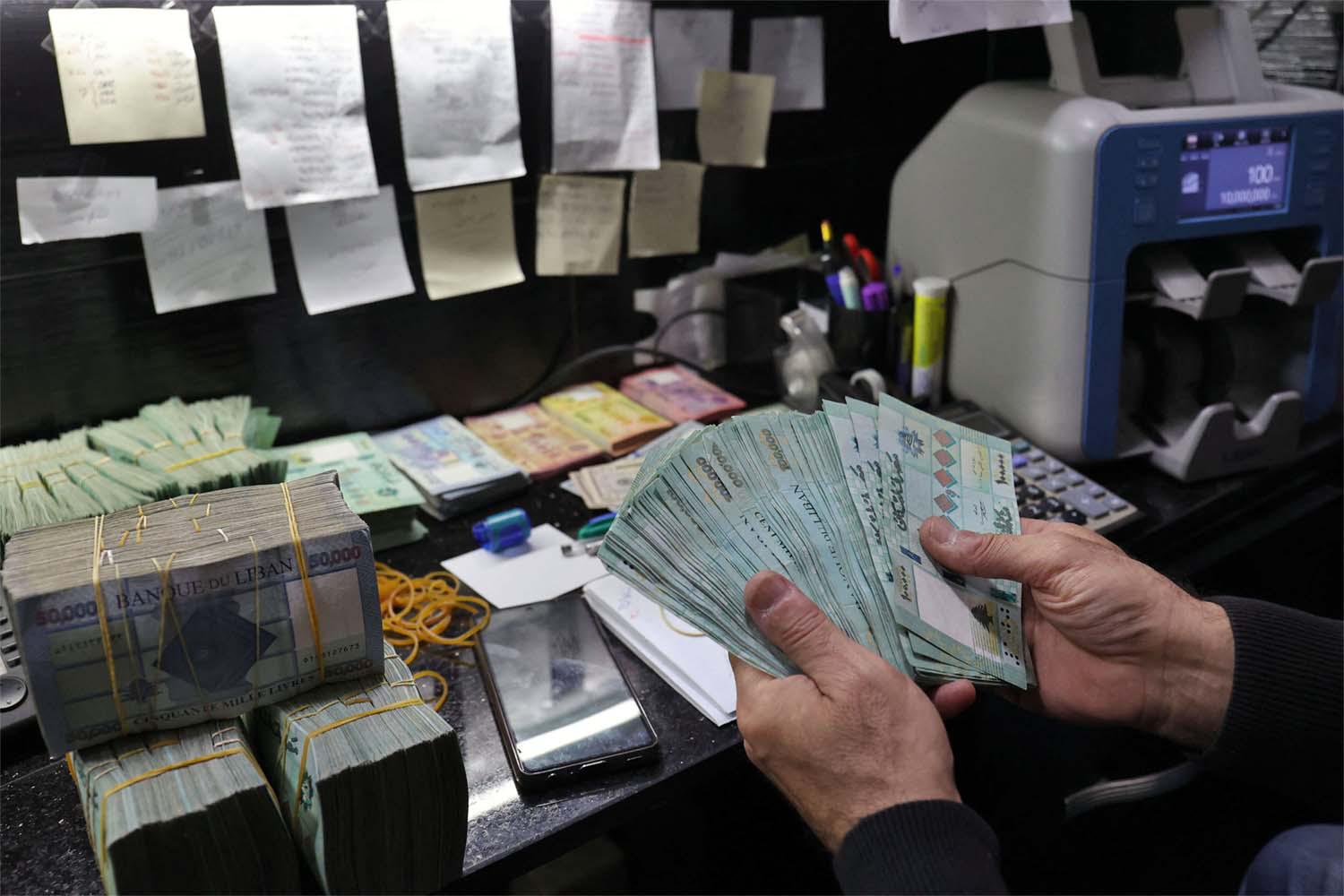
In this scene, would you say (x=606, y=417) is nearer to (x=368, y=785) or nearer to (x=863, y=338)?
(x=863, y=338)

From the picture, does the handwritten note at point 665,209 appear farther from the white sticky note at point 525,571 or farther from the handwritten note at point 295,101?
the white sticky note at point 525,571

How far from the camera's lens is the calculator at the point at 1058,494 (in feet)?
4.06

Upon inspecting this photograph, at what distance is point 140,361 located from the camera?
1285 millimetres

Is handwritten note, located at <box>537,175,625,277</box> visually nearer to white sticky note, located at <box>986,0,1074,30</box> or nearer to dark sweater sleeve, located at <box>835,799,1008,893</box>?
white sticky note, located at <box>986,0,1074,30</box>

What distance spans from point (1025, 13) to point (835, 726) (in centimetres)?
91

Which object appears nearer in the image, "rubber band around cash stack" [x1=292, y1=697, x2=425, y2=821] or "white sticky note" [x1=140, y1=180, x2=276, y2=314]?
"rubber band around cash stack" [x1=292, y1=697, x2=425, y2=821]

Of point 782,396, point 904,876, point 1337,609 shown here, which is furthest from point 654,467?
point 1337,609

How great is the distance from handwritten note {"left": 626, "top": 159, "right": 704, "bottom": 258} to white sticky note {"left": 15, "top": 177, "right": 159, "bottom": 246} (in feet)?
2.20

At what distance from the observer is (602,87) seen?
145 centimetres

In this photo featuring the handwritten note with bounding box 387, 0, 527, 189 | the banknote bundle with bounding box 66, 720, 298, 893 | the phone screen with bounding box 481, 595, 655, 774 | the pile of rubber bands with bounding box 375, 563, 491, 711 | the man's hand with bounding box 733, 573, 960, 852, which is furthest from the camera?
the handwritten note with bounding box 387, 0, 527, 189

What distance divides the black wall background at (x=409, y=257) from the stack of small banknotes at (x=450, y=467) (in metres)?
0.07

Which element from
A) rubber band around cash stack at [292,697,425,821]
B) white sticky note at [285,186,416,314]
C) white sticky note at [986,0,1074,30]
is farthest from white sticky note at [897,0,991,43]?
rubber band around cash stack at [292,697,425,821]

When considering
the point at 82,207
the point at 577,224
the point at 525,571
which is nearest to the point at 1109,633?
the point at 525,571

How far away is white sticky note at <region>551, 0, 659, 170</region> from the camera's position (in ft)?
4.60
